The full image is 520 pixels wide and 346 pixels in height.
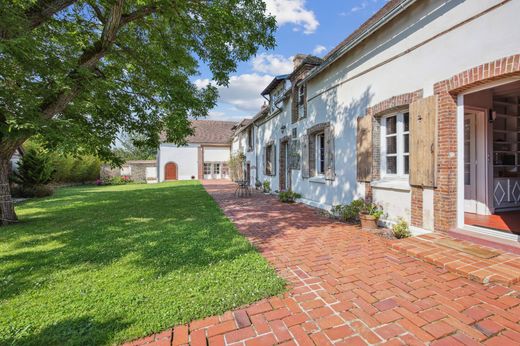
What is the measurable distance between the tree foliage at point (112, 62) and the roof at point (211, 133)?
21034 mm

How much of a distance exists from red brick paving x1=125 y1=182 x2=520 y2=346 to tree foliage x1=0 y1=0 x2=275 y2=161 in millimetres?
5355

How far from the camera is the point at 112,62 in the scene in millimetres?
8812

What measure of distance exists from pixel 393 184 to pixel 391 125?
1417 millimetres

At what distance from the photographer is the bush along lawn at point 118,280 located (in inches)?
94.7

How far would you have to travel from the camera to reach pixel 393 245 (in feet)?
14.3

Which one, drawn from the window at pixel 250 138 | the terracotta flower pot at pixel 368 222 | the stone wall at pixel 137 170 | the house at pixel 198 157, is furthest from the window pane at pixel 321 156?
the stone wall at pixel 137 170

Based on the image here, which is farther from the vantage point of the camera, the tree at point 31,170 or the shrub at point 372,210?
the tree at point 31,170

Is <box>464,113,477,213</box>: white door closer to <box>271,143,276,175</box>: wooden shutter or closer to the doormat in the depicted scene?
the doormat

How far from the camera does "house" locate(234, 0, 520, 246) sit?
4.03m

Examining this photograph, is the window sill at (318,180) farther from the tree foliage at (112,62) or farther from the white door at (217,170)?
the white door at (217,170)

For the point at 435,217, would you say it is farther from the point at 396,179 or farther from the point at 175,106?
the point at 175,106

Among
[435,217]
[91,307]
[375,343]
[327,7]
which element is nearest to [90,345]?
[91,307]

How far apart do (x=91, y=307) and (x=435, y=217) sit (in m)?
5.46

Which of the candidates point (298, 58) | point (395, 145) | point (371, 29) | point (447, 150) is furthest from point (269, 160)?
point (447, 150)
